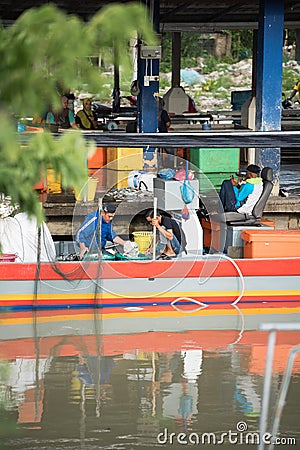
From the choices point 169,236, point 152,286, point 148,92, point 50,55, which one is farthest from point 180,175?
point 50,55

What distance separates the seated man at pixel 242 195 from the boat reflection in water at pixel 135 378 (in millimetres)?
1154

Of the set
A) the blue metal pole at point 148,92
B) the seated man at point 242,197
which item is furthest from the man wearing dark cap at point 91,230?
the blue metal pole at point 148,92

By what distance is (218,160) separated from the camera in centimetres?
1105

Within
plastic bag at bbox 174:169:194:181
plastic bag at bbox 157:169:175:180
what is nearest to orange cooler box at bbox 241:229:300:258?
plastic bag at bbox 174:169:194:181

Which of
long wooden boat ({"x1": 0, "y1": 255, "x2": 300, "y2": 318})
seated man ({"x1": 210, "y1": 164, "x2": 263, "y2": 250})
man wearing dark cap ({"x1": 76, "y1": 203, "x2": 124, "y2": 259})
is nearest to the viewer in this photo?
man wearing dark cap ({"x1": 76, "y1": 203, "x2": 124, "y2": 259})

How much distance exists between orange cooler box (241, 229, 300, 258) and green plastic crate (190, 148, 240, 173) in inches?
74.6

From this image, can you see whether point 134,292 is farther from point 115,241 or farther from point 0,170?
point 0,170

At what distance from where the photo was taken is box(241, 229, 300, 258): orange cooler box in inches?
364

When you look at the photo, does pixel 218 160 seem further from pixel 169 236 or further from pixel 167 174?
pixel 169 236

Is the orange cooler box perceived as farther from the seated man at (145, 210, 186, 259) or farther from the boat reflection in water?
the seated man at (145, 210, 186, 259)

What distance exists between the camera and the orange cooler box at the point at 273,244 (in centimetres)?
924

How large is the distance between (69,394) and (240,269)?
308 centimetres

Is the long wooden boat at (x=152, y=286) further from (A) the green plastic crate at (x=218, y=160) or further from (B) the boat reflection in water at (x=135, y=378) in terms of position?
(A) the green plastic crate at (x=218, y=160)

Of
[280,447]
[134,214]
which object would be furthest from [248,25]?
[280,447]
